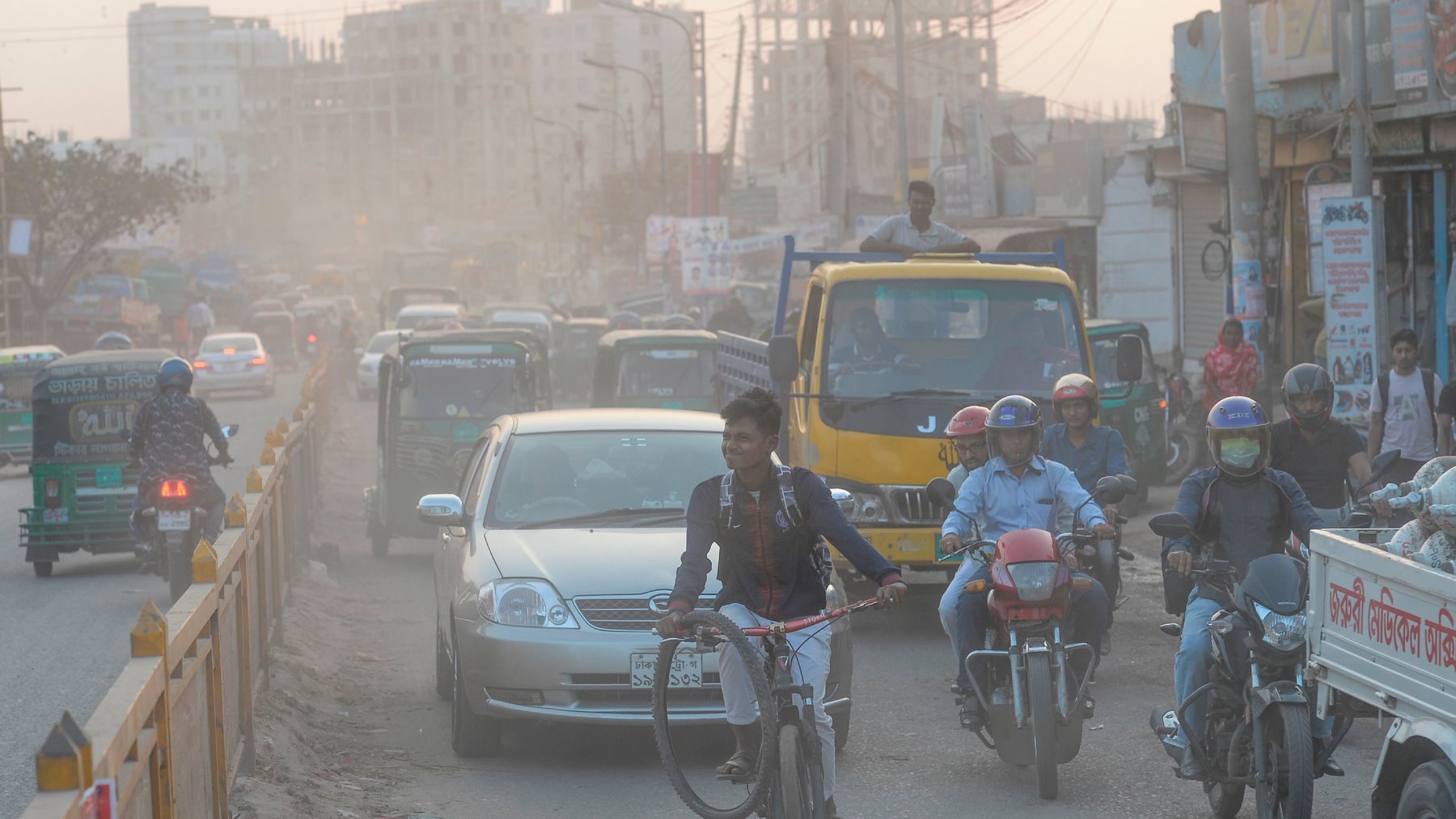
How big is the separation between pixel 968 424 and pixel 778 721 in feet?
12.3

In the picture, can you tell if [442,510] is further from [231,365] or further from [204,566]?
[231,365]

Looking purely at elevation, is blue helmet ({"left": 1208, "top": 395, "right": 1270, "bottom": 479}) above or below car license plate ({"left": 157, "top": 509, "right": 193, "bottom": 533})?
above

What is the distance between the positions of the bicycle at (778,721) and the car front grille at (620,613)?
184 centimetres

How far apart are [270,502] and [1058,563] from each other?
5676 mm

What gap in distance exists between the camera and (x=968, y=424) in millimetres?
8891

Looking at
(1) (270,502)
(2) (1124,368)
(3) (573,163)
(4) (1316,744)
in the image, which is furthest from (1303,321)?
(3) (573,163)

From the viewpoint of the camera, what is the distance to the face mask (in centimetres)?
655

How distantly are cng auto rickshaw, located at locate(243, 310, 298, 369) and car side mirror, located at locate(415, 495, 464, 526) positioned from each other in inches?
1910

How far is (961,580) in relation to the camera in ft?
25.0

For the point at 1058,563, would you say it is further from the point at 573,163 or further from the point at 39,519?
the point at 573,163

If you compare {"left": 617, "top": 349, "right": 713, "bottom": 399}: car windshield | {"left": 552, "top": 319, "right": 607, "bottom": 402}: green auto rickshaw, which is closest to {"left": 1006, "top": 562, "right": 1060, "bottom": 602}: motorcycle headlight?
{"left": 617, "top": 349, "right": 713, "bottom": 399}: car windshield

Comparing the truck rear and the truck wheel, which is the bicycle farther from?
the truck wheel

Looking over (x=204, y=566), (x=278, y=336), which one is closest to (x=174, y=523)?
(x=204, y=566)

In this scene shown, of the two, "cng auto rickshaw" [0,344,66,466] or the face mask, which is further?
"cng auto rickshaw" [0,344,66,466]
